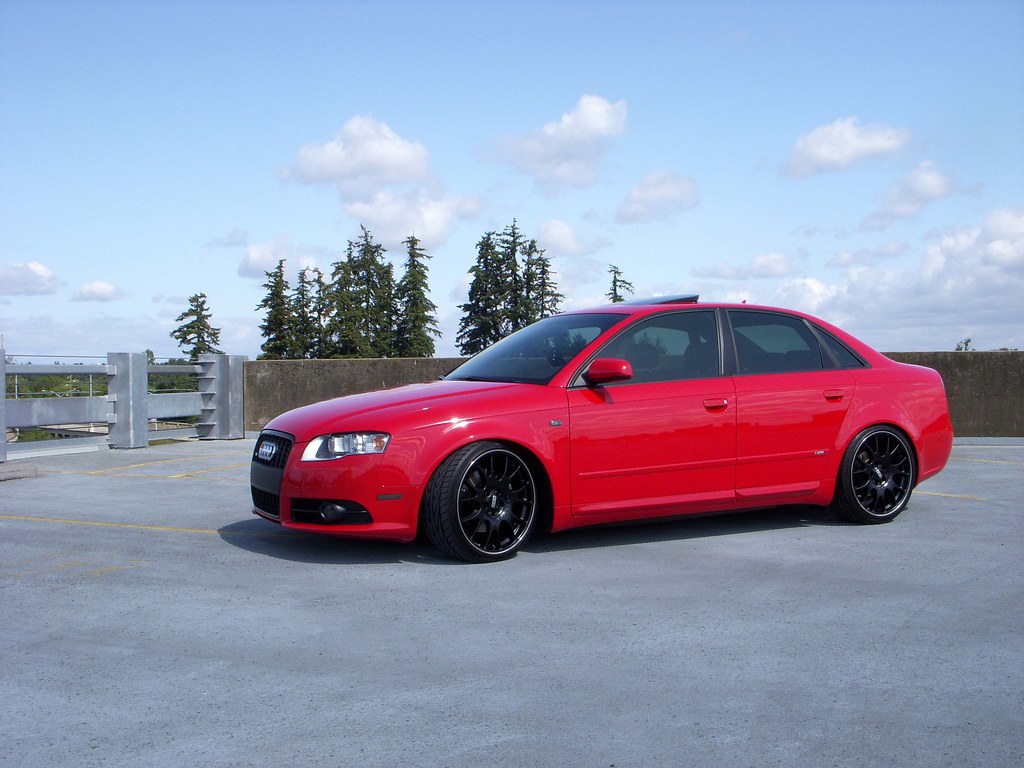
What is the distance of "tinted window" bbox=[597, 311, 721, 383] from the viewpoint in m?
6.36

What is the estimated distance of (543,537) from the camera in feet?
21.5

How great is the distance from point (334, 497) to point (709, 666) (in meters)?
2.53

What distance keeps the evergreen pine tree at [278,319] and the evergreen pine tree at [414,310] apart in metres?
8.12

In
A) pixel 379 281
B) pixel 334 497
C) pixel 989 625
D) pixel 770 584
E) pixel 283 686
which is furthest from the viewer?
pixel 379 281

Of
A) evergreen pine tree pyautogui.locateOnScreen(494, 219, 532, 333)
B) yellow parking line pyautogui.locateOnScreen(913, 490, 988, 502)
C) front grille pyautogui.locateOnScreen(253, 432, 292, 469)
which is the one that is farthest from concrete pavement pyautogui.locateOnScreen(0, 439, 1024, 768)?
evergreen pine tree pyautogui.locateOnScreen(494, 219, 532, 333)

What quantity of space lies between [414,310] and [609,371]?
229 ft

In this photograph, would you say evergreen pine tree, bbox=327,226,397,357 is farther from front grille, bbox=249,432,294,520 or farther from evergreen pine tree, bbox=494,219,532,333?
front grille, bbox=249,432,294,520

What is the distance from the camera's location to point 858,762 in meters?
2.89

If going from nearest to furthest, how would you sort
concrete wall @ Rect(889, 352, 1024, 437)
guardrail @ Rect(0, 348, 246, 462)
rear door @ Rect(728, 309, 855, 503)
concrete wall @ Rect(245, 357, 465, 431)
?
1. rear door @ Rect(728, 309, 855, 503)
2. guardrail @ Rect(0, 348, 246, 462)
3. concrete wall @ Rect(889, 352, 1024, 437)
4. concrete wall @ Rect(245, 357, 465, 431)

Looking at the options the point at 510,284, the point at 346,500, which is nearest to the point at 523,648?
the point at 346,500

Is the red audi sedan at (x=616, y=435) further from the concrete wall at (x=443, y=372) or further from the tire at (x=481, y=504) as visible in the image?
the concrete wall at (x=443, y=372)

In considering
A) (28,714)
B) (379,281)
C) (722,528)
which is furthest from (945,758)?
(379,281)

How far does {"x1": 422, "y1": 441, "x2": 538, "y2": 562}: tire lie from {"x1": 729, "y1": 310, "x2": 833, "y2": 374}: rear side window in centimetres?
179

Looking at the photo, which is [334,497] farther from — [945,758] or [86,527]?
[945,758]
